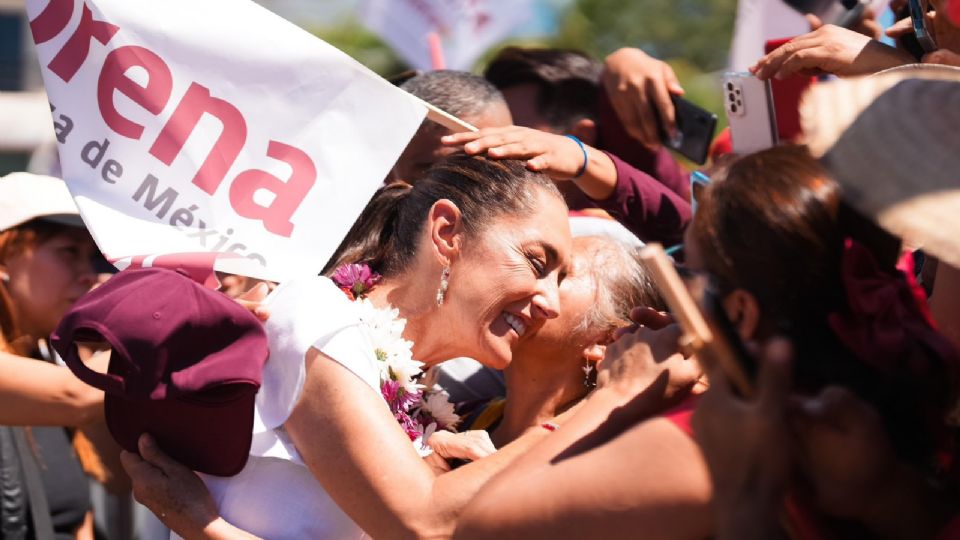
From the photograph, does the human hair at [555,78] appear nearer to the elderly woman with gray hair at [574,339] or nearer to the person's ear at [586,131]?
the person's ear at [586,131]

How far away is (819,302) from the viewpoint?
198 cm

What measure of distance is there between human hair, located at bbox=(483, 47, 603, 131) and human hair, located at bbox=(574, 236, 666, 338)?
3.99ft

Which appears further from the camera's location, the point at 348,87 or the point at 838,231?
the point at 348,87

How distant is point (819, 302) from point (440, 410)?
1.46m

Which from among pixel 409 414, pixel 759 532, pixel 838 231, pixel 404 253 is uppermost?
pixel 838 231

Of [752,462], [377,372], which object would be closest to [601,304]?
[377,372]

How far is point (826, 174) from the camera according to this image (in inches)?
80.2

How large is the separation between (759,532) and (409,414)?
4.94ft

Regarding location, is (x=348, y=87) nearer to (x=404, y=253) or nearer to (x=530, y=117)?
(x=404, y=253)

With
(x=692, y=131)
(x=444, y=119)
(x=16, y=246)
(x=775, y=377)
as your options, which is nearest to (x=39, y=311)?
(x=16, y=246)

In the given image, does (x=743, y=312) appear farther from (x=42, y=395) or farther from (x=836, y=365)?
(x=42, y=395)

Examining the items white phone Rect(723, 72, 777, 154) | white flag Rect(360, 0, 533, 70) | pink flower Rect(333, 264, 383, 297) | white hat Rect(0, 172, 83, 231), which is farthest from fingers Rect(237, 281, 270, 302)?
white flag Rect(360, 0, 533, 70)

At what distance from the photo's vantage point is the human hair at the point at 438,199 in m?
3.19

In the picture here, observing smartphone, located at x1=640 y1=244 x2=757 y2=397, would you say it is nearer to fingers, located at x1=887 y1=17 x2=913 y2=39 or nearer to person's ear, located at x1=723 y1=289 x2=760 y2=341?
person's ear, located at x1=723 y1=289 x2=760 y2=341
